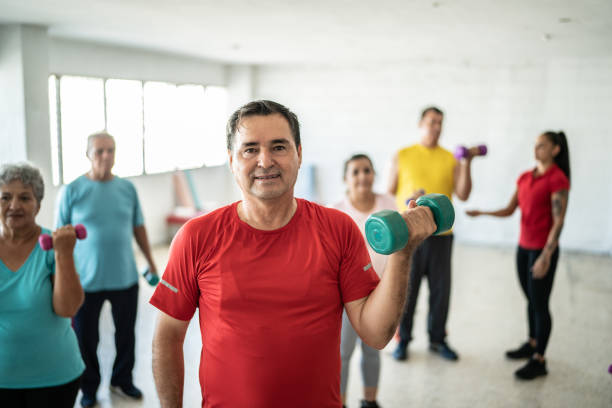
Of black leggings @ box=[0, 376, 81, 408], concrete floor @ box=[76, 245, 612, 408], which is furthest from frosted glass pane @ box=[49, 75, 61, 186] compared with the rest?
black leggings @ box=[0, 376, 81, 408]

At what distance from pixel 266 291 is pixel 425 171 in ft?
8.38

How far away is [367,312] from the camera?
4.63 ft

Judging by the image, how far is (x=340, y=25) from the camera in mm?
4867

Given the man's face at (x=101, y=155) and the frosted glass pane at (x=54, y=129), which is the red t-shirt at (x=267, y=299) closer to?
the man's face at (x=101, y=155)

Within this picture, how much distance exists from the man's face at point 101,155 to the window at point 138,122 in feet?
8.82

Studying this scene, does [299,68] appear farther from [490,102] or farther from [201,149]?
[490,102]

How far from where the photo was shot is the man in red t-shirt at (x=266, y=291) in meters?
1.39

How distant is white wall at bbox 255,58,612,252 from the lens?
701cm

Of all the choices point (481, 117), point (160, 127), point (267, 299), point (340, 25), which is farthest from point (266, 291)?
point (481, 117)

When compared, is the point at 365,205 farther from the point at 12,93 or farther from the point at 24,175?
the point at 12,93

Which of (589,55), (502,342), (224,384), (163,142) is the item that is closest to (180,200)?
(163,142)

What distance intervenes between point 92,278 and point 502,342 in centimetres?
306

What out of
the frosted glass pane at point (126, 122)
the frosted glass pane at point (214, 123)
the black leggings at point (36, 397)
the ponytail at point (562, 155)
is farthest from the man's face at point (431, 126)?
the frosted glass pane at point (214, 123)

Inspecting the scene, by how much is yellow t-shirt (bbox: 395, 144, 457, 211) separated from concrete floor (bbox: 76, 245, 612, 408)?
1.18 metres
